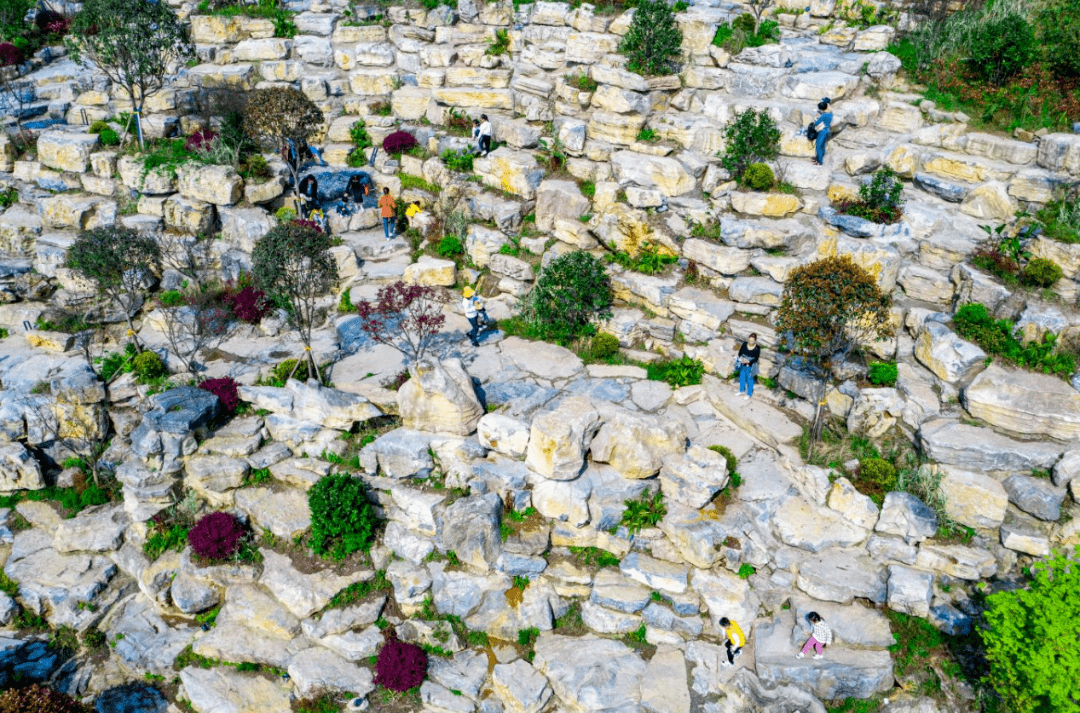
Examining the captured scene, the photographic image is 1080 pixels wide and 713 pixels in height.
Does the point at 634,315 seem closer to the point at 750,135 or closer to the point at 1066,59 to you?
the point at 750,135

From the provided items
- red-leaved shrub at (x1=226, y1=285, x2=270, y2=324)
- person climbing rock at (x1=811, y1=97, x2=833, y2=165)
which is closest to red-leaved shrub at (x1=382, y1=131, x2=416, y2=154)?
red-leaved shrub at (x1=226, y1=285, x2=270, y2=324)

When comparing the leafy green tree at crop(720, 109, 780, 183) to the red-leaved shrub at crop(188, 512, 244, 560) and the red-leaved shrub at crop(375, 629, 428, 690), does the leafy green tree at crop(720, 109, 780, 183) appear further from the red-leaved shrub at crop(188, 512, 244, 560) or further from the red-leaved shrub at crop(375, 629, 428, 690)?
the red-leaved shrub at crop(188, 512, 244, 560)

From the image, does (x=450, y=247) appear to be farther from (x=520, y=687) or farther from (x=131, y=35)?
(x=520, y=687)

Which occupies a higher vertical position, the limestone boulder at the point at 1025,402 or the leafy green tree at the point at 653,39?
the leafy green tree at the point at 653,39

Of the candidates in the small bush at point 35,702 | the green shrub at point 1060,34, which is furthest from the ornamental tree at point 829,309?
the small bush at point 35,702

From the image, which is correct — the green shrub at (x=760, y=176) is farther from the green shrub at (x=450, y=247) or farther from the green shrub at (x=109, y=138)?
the green shrub at (x=109, y=138)

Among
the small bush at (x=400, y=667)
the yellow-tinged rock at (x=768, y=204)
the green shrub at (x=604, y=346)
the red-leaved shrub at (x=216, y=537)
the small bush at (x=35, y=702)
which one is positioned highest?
the yellow-tinged rock at (x=768, y=204)
